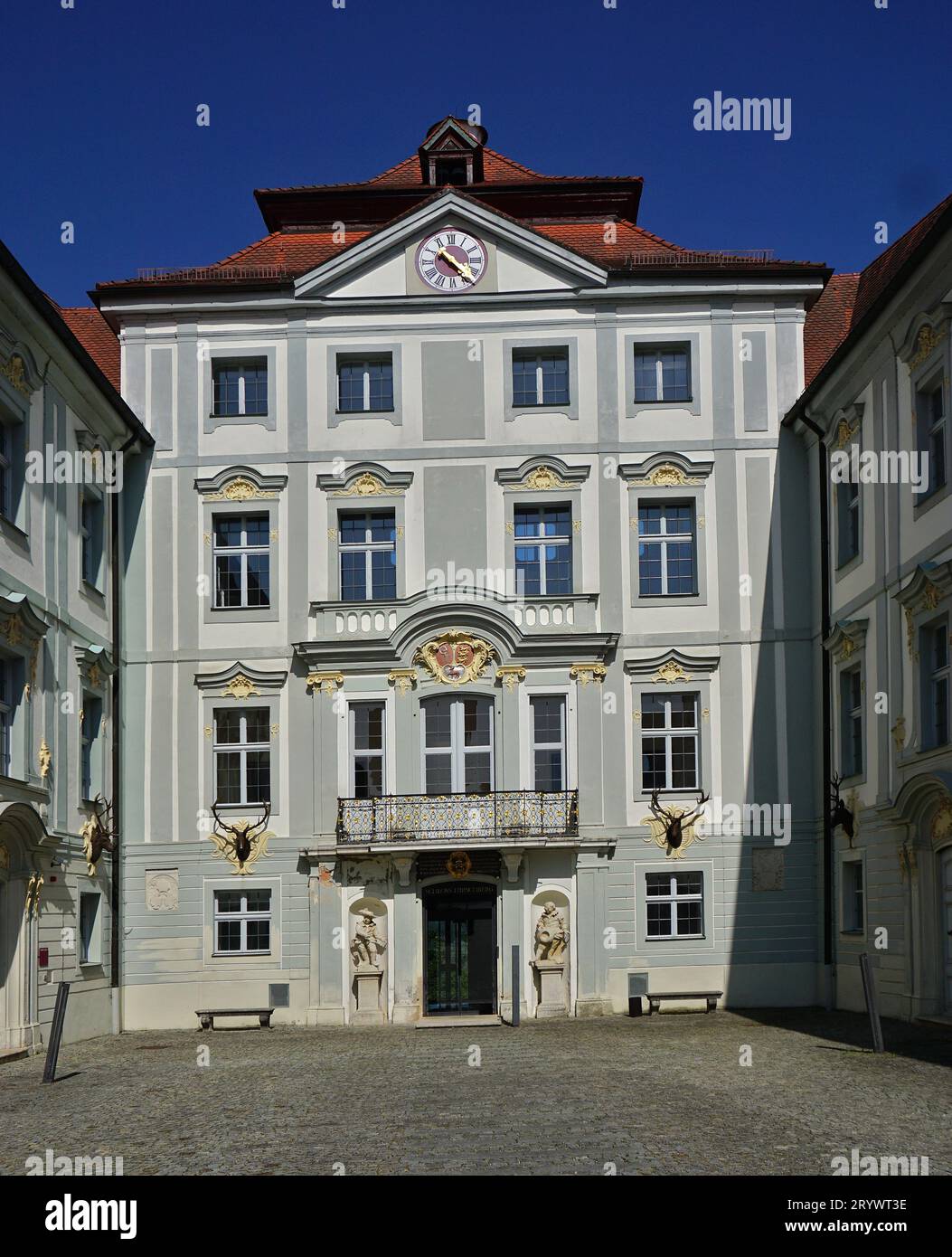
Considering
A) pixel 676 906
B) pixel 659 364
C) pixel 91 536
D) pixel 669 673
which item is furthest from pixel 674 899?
pixel 91 536

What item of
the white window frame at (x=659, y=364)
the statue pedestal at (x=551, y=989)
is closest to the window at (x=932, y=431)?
the white window frame at (x=659, y=364)

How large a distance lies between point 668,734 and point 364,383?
8382mm

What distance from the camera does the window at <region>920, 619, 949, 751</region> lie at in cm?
2361

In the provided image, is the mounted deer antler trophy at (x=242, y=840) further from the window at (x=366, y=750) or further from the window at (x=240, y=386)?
the window at (x=240, y=386)

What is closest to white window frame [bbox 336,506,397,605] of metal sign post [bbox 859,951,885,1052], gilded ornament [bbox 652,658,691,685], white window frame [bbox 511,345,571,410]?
white window frame [bbox 511,345,571,410]

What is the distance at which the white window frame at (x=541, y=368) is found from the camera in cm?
3133

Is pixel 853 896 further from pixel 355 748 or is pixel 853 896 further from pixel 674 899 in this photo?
pixel 355 748

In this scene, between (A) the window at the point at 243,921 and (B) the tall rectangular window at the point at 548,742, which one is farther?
(B) the tall rectangular window at the point at 548,742

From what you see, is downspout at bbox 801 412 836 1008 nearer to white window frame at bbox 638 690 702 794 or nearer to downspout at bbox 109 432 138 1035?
white window frame at bbox 638 690 702 794

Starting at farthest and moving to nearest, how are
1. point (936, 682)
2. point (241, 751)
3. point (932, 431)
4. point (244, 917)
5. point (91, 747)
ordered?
point (241, 751), point (244, 917), point (91, 747), point (932, 431), point (936, 682)

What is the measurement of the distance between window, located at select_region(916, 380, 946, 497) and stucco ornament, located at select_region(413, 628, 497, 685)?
906 cm

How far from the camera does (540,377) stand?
3153 cm

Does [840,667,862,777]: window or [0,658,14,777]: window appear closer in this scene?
[0,658,14,777]: window

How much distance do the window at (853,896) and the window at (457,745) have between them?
6248 mm
